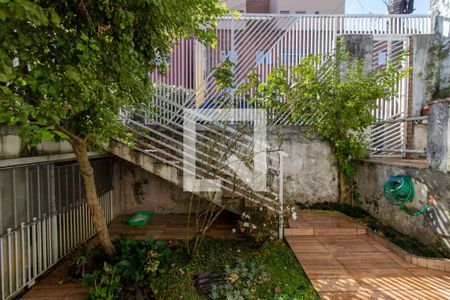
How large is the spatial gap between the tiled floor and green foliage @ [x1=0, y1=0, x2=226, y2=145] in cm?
350

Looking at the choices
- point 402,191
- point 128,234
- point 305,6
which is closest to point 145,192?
point 128,234

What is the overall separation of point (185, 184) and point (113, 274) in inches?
75.9

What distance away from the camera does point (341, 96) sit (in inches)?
218

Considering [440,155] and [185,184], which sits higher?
[440,155]

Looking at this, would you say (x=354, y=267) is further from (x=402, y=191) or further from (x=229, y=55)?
(x=229, y=55)

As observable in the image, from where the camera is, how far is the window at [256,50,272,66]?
643cm

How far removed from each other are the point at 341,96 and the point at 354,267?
343 centimetres

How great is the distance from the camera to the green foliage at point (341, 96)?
215 inches

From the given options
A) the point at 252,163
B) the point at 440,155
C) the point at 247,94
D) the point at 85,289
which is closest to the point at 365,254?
the point at 440,155

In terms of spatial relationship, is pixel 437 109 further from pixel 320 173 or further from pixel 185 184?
pixel 185 184

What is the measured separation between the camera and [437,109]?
3.94 metres

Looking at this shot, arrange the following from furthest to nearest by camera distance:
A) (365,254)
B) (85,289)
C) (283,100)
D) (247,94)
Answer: (283,100) → (247,94) → (365,254) → (85,289)

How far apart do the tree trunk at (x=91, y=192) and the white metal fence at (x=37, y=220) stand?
0.77m

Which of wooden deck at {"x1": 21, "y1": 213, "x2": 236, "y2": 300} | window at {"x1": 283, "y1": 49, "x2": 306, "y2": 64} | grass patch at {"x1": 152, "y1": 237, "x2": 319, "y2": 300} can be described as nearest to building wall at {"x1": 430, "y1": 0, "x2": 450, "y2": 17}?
window at {"x1": 283, "y1": 49, "x2": 306, "y2": 64}
